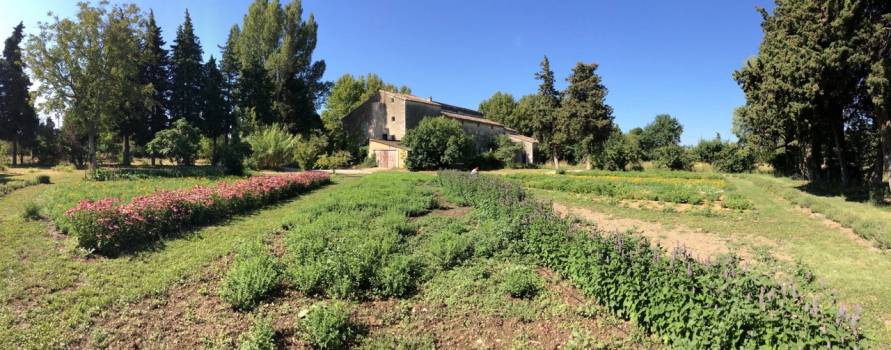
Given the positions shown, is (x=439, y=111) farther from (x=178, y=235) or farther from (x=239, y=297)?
(x=239, y=297)

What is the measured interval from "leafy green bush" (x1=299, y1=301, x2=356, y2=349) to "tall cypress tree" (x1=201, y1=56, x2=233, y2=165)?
138 ft

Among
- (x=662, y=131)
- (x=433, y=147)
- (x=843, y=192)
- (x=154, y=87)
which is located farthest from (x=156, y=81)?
(x=662, y=131)

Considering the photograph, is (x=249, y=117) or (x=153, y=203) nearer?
(x=153, y=203)

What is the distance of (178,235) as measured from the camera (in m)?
9.41

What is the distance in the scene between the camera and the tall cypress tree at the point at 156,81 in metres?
37.6

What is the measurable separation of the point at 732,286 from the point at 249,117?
44.2 metres

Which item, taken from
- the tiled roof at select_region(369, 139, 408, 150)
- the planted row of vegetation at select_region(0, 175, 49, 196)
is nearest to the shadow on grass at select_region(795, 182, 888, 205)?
the tiled roof at select_region(369, 139, 408, 150)

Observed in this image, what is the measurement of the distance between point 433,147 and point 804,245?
105 ft

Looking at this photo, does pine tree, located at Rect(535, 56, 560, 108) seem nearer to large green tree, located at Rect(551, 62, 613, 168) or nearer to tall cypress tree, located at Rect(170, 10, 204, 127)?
large green tree, located at Rect(551, 62, 613, 168)

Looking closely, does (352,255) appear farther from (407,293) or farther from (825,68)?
(825,68)

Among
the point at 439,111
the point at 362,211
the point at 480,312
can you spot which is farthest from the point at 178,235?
the point at 439,111

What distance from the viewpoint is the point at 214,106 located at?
1591 inches

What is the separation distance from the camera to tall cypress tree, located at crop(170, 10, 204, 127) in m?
39.4

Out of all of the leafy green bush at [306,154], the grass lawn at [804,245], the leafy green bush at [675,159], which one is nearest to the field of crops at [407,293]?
the grass lawn at [804,245]
